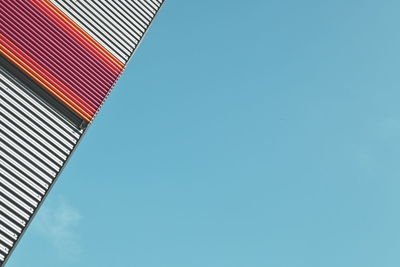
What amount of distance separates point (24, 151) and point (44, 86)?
2.44 metres

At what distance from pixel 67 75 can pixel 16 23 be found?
2.34 m

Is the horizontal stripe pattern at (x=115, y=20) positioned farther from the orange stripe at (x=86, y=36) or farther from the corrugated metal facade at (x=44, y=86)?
the orange stripe at (x=86, y=36)

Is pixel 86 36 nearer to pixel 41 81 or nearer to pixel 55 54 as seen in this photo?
pixel 55 54

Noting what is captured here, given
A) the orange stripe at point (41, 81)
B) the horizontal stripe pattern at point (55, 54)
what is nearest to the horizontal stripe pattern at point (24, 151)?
the orange stripe at point (41, 81)

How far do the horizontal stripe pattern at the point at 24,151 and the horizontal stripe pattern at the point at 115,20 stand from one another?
408 cm

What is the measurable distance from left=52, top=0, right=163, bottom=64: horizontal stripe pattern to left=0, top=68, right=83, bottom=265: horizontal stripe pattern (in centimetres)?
408

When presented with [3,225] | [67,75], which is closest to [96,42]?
[67,75]

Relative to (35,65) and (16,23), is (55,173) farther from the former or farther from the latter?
(16,23)

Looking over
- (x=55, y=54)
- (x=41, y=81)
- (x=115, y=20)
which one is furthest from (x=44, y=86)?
(x=115, y=20)

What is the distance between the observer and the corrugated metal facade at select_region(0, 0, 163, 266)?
1462 cm

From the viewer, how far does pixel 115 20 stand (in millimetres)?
20328

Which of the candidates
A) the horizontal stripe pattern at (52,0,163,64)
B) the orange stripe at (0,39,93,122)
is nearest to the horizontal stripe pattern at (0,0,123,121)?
the orange stripe at (0,39,93,122)

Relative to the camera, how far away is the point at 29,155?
15227 mm

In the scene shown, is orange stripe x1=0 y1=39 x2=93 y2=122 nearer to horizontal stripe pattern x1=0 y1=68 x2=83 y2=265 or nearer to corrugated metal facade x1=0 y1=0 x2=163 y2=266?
corrugated metal facade x1=0 y1=0 x2=163 y2=266
